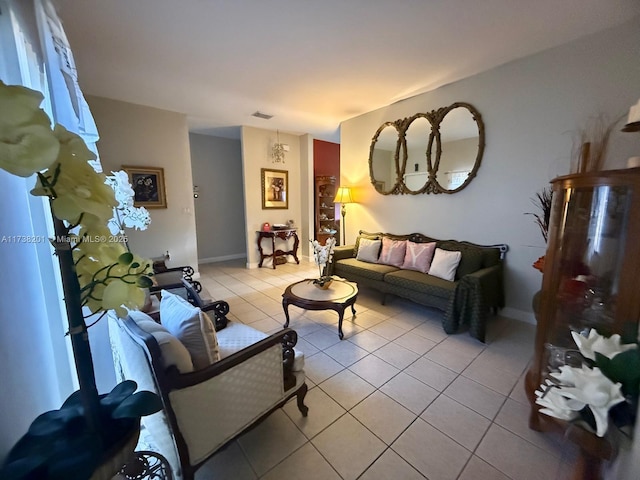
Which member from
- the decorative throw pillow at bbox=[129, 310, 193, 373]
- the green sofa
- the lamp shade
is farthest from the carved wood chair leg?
the lamp shade

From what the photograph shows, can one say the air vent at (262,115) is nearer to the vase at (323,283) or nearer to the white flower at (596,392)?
the vase at (323,283)

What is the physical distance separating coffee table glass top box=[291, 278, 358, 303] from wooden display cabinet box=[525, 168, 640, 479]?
1.47 meters

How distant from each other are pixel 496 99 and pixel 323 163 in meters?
3.79

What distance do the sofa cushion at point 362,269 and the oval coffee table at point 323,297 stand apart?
52 centimetres

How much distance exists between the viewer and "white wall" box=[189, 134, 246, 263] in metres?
5.39

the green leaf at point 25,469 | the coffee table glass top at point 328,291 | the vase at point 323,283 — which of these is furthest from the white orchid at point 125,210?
the vase at point 323,283

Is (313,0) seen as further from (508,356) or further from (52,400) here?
(508,356)

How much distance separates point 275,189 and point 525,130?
409 centimetres

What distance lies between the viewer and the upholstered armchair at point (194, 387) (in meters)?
0.98

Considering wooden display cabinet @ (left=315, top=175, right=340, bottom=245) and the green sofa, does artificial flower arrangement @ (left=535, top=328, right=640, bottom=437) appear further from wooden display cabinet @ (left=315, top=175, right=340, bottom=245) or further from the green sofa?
wooden display cabinet @ (left=315, top=175, right=340, bottom=245)

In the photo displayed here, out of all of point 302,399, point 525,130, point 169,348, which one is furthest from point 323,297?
point 525,130

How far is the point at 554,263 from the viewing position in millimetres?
1494

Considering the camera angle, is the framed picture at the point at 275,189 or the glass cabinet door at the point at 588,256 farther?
the framed picture at the point at 275,189

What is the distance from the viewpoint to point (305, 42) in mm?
2213
